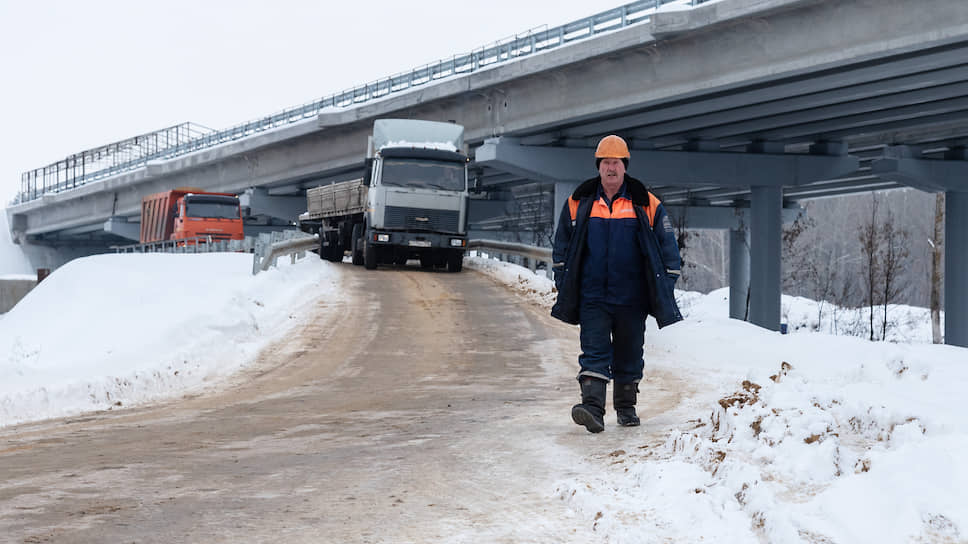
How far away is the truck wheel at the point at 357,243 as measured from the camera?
30844mm

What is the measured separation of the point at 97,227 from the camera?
253 ft

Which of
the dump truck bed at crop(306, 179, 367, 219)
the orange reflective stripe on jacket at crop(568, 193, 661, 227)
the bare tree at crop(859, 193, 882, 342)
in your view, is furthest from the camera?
the bare tree at crop(859, 193, 882, 342)

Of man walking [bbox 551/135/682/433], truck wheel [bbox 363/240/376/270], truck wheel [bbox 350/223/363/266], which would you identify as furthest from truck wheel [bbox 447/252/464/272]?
man walking [bbox 551/135/682/433]

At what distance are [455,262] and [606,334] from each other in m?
22.5

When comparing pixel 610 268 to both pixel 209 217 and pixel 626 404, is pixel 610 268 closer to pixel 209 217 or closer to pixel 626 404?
pixel 626 404

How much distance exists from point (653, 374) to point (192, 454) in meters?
6.37

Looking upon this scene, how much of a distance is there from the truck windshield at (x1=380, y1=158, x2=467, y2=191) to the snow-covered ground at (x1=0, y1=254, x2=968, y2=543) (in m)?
12.2

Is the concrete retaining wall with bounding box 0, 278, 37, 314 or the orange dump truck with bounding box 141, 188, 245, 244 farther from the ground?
the orange dump truck with bounding box 141, 188, 245, 244

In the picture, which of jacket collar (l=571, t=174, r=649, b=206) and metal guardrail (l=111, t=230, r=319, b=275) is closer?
jacket collar (l=571, t=174, r=649, b=206)

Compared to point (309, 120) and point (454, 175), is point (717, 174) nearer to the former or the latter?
point (454, 175)

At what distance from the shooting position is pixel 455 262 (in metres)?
29.3

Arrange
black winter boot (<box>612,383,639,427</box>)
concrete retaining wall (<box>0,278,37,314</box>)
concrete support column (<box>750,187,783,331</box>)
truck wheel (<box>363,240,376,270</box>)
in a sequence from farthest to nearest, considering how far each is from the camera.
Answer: concrete retaining wall (<box>0,278,37,314</box>)
concrete support column (<box>750,187,783,331</box>)
truck wheel (<box>363,240,376,270</box>)
black winter boot (<box>612,383,639,427</box>)

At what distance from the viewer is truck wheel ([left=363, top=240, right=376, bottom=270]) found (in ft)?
95.5

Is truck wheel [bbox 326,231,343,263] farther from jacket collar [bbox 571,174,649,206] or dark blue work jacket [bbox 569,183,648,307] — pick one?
dark blue work jacket [bbox 569,183,648,307]
